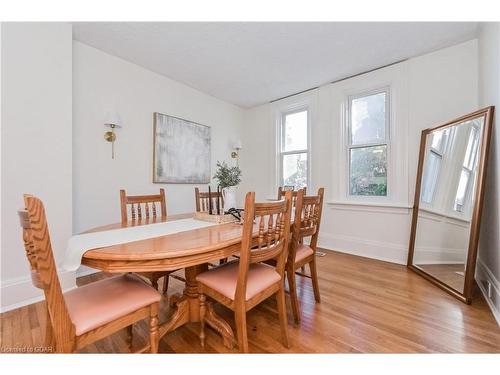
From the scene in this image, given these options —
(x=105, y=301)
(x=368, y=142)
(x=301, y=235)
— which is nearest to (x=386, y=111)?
(x=368, y=142)

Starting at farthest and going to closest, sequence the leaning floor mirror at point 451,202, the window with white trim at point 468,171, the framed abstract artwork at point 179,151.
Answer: the framed abstract artwork at point 179,151 → the window with white trim at point 468,171 → the leaning floor mirror at point 451,202

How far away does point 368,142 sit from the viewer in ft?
10.3

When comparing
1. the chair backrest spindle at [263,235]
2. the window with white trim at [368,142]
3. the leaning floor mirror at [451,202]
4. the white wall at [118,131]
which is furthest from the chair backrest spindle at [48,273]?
the window with white trim at [368,142]

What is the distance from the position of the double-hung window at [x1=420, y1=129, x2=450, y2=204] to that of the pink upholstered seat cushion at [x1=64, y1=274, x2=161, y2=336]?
2902 millimetres

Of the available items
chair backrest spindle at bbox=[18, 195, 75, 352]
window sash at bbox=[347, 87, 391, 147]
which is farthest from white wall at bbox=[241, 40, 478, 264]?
chair backrest spindle at bbox=[18, 195, 75, 352]

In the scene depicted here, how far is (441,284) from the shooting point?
2111mm

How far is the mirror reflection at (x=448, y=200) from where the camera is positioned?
2.01m

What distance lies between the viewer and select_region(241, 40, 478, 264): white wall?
2.49 meters

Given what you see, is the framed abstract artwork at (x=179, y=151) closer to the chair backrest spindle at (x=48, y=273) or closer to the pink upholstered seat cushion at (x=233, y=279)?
the pink upholstered seat cushion at (x=233, y=279)

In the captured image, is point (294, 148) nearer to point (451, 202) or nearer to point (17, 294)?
point (451, 202)

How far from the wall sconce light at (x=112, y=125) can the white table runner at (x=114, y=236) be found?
157 centimetres

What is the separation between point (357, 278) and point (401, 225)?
1051 millimetres
